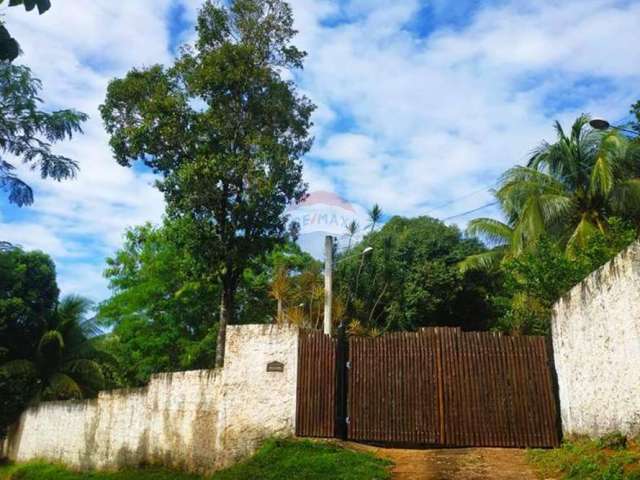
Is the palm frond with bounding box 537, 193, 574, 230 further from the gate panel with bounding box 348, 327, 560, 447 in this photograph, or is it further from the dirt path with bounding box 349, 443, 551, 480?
the dirt path with bounding box 349, 443, 551, 480

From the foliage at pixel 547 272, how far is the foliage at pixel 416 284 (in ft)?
26.9

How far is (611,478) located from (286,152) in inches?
409

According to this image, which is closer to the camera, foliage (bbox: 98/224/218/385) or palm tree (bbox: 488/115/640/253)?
palm tree (bbox: 488/115/640/253)

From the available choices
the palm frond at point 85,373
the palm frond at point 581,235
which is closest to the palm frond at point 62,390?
the palm frond at point 85,373

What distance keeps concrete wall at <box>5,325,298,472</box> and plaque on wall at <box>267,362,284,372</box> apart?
2.0 inches

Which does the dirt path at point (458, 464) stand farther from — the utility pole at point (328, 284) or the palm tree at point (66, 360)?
the palm tree at point (66, 360)

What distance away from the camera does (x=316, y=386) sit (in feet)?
31.5

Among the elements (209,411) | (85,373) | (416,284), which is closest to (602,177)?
(416,284)

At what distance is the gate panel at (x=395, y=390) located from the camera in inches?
359

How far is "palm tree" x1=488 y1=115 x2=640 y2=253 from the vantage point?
15.3 m

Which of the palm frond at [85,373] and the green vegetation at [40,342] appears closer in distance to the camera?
the green vegetation at [40,342]

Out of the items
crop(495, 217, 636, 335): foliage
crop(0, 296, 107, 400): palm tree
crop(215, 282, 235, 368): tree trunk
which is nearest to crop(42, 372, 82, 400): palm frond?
crop(0, 296, 107, 400): palm tree

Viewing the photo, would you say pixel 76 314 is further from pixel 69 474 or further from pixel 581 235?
pixel 581 235

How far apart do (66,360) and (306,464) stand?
1465cm
